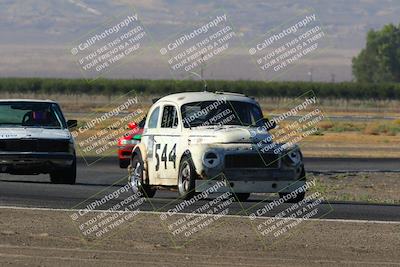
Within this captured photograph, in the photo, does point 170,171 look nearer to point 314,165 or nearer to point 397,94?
point 314,165

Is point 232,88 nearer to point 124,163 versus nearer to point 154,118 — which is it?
point 124,163

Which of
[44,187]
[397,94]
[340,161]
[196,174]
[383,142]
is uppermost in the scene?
[196,174]

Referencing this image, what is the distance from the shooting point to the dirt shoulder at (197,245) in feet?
45.8

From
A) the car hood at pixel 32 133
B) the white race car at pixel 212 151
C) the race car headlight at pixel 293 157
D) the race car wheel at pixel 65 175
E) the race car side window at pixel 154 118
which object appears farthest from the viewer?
the race car wheel at pixel 65 175

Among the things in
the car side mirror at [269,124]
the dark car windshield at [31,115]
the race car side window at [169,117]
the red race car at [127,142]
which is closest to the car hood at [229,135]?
the car side mirror at [269,124]

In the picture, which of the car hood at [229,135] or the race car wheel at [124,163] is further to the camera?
the race car wheel at [124,163]

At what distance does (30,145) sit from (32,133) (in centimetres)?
31

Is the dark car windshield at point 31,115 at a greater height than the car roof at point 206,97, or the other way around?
the car roof at point 206,97

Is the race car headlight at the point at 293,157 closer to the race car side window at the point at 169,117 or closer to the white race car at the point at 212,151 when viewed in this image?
the white race car at the point at 212,151

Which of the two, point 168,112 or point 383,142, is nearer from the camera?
point 168,112

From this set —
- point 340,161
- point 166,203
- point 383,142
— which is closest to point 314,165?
point 340,161

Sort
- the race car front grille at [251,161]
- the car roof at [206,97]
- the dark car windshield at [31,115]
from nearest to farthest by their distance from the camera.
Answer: the race car front grille at [251,161], the car roof at [206,97], the dark car windshield at [31,115]

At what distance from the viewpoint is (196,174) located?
68.8 feet

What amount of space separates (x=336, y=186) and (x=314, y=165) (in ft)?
27.3
